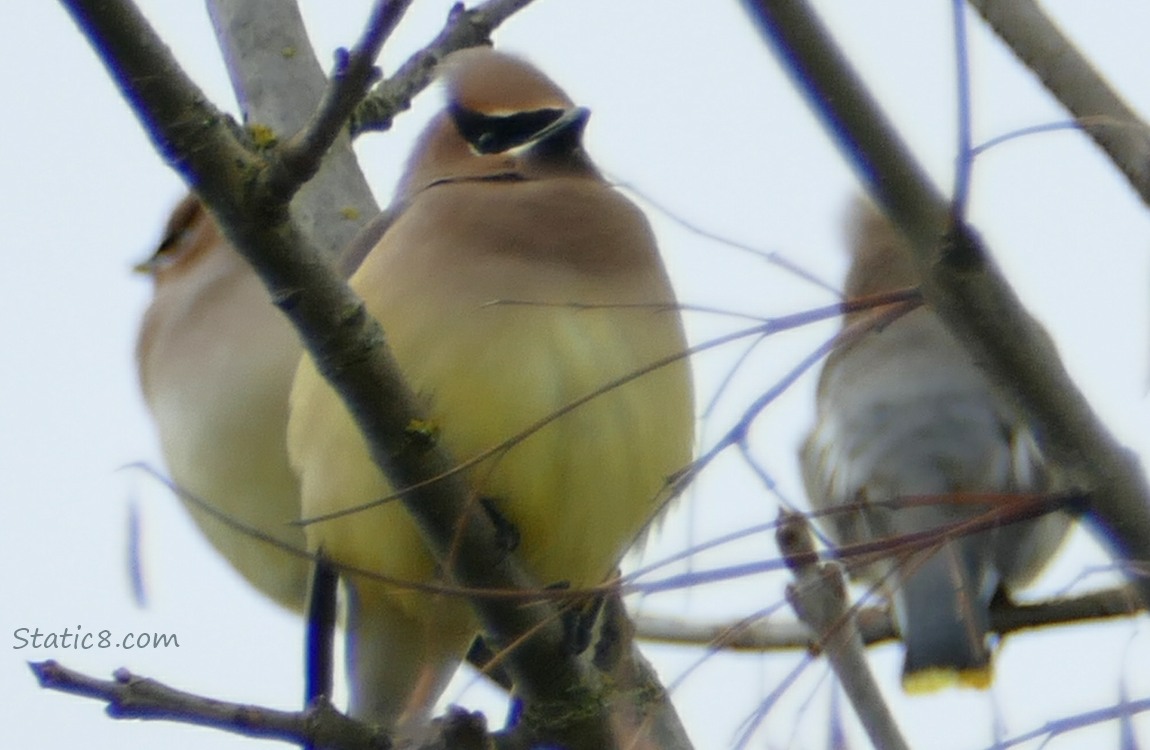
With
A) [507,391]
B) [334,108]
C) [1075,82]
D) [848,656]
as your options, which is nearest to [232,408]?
[507,391]

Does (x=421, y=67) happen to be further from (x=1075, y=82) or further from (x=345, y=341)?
(x=1075, y=82)

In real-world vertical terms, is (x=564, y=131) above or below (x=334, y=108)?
above

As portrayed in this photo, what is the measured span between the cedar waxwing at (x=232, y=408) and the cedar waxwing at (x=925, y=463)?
4.20 ft

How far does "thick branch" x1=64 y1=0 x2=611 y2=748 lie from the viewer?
6.77 ft

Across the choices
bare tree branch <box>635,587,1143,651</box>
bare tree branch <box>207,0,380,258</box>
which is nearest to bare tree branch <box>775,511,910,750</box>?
bare tree branch <box>635,587,1143,651</box>

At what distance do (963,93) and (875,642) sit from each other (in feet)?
9.21

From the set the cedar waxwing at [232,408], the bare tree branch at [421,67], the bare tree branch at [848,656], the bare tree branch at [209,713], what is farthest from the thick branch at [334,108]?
the bare tree branch at [421,67]

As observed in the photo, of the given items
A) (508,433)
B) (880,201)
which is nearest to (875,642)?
(508,433)

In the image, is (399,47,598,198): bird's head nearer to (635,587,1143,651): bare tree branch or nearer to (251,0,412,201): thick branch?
(635,587,1143,651): bare tree branch

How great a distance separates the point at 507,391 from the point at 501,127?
2.25ft

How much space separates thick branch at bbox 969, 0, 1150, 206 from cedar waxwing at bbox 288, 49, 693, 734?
0.93 meters

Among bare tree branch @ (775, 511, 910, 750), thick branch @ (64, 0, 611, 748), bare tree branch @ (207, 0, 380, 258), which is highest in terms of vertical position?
bare tree branch @ (207, 0, 380, 258)

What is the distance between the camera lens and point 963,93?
1584 mm

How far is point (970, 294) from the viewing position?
1.73 m
